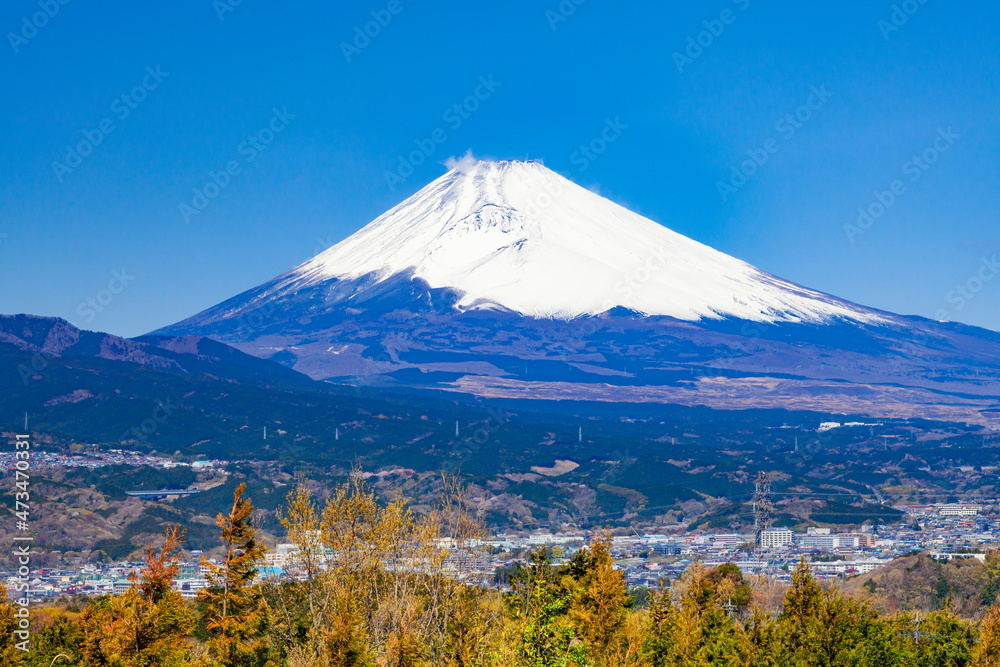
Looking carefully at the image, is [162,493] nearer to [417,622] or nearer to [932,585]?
[932,585]

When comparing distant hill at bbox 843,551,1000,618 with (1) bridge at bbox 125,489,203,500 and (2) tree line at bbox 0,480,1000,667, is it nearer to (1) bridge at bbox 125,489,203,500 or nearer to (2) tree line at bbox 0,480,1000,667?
(2) tree line at bbox 0,480,1000,667

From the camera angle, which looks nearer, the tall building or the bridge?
the tall building

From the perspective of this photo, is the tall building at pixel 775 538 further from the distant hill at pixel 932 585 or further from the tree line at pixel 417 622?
the tree line at pixel 417 622

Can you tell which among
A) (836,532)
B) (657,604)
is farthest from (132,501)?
(657,604)

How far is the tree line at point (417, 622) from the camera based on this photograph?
37219mm

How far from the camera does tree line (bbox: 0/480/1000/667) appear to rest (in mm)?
37219

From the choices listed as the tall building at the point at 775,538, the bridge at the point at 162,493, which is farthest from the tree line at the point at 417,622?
the bridge at the point at 162,493

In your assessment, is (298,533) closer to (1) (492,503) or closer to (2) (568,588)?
(2) (568,588)

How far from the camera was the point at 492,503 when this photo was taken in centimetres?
18888

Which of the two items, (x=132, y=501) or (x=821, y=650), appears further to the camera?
(x=132, y=501)

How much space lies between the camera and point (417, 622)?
137 ft

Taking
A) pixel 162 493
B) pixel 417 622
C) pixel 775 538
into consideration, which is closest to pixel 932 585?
pixel 417 622

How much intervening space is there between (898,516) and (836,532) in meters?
22.7

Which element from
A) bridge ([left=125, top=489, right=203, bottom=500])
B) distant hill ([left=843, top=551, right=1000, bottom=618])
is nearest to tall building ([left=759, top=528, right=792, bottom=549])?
distant hill ([left=843, top=551, right=1000, bottom=618])
